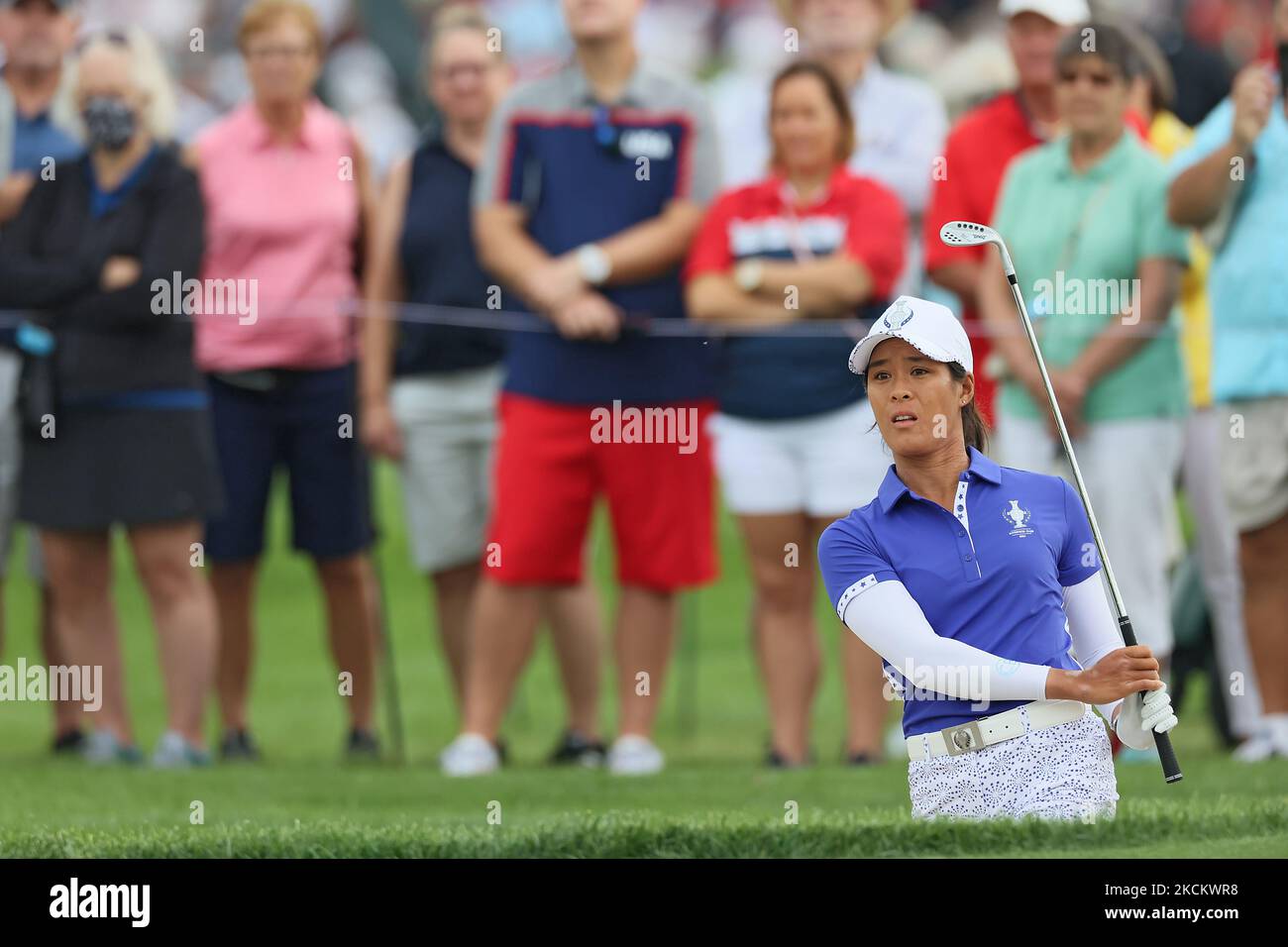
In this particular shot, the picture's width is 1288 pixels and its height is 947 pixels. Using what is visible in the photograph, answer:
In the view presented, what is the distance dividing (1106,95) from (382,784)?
11.3ft

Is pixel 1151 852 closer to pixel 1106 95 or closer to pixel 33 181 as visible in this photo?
pixel 1106 95

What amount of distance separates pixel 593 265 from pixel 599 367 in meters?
0.37

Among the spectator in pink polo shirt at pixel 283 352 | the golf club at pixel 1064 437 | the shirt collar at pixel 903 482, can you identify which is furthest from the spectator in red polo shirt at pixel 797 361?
the shirt collar at pixel 903 482

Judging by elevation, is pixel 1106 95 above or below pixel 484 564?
above

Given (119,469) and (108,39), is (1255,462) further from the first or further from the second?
(108,39)

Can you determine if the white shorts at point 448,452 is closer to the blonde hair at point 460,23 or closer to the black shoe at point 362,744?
the black shoe at point 362,744

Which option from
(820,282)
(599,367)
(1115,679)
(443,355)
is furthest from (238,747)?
(1115,679)

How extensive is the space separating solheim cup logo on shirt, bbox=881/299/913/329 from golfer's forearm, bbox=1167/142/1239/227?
3.53 m

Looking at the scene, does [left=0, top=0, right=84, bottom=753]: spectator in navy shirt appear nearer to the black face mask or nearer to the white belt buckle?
the black face mask

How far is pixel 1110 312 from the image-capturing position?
902cm

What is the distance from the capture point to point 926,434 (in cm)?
547

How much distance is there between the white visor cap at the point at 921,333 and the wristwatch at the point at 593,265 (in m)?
3.91
